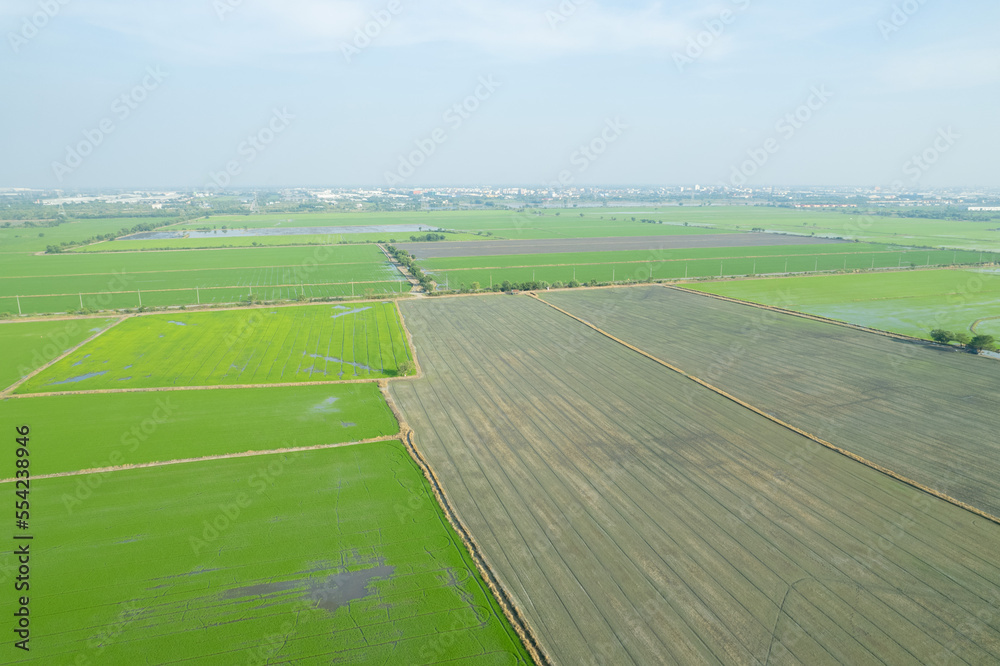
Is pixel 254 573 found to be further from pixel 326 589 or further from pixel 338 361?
pixel 338 361

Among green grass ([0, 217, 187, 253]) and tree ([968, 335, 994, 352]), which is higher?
green grass ([0, 217, 187, 253])

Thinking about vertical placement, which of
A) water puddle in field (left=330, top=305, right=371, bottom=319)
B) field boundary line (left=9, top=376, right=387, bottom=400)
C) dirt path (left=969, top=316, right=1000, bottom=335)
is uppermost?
dirt path (left=969, top=316, right=1000, bottom=335)

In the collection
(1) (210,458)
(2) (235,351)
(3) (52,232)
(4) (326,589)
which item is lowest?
(4) (326,589)

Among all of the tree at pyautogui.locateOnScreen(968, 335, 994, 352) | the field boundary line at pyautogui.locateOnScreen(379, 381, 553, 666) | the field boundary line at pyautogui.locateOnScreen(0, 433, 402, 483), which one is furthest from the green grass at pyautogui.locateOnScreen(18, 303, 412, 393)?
the tree at pyautogui.locateOnScreen(968, 335, 994, 352)

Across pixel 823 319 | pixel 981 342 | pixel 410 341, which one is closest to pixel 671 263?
pixel 823 319

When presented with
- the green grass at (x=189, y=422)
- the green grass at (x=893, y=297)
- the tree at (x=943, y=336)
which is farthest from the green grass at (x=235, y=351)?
the green grass at (x=893, y=297)

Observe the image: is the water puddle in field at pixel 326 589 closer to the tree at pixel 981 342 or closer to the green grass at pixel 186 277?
the tree at pixel 981 342

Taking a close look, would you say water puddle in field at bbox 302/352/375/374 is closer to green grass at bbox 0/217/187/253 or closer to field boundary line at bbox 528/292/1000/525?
field boundary line at bbox 528/292/1000/525
